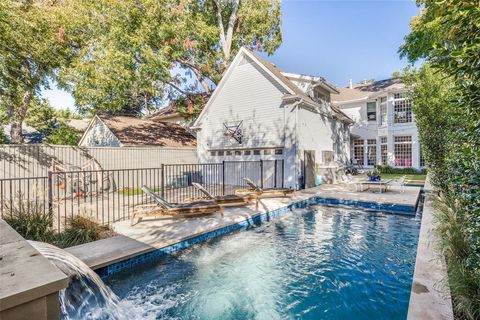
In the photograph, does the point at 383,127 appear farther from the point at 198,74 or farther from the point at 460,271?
the point at 460,271

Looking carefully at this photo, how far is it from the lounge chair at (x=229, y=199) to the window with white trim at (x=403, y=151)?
735 inches

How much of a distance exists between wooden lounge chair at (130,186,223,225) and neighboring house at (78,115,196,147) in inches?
402

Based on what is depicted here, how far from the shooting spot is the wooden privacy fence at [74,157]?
10874mm

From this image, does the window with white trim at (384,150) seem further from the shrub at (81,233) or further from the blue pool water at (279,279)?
the shrub at (81,233)

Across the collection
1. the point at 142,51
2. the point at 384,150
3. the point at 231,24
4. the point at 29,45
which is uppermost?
the point at 231,24

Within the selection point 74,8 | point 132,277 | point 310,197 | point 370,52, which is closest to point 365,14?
point 370,52

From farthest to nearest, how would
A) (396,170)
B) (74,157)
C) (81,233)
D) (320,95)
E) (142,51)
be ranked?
(396,170)
(320,95)
(142,51)
(74,157)
(81,233)

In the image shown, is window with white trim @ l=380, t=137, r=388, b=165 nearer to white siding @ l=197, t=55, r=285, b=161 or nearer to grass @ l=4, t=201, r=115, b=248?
white siding @ l=197, t=55, r=285, b=161

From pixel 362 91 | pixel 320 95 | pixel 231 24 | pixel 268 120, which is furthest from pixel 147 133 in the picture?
pixel 362 91

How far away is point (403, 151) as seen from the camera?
22.0 metres

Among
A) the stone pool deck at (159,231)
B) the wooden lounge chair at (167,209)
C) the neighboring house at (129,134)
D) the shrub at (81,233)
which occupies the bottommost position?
the stone pool deck at (159,231)

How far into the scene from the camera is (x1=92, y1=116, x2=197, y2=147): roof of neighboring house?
55.1 ft

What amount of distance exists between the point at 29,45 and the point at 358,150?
26.3 meters

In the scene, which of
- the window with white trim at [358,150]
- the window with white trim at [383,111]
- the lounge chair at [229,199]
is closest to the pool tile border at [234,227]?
the lounge chair at [229,199]
